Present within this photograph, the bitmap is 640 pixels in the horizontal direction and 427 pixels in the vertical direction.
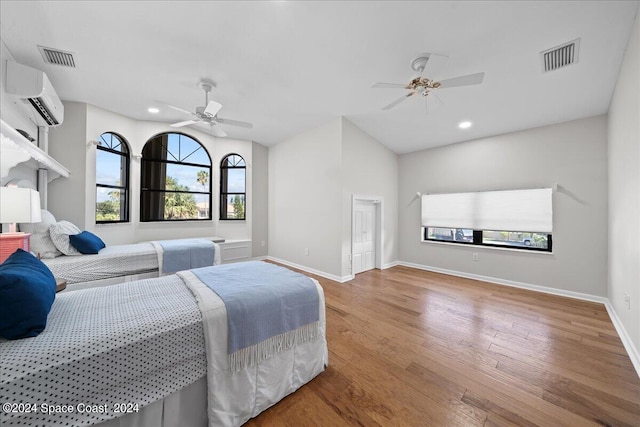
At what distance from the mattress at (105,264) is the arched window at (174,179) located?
5.50ft

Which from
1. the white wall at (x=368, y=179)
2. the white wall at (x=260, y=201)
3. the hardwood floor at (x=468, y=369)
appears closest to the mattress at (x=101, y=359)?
the hardwood floor at (x=468, y=369)

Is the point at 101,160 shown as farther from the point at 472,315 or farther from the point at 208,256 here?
the point at 472,315

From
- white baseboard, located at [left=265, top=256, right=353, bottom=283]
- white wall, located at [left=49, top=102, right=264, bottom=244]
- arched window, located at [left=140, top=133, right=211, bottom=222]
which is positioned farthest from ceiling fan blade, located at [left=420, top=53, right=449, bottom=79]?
arched window, located at [left=140, top=133, right=211, bottom=222]

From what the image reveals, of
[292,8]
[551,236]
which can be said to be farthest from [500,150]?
[292,8]

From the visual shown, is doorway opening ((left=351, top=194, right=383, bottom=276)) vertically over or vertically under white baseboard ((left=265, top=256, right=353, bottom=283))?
over

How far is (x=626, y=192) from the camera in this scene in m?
2.22

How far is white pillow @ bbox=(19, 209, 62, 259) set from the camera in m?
2.57

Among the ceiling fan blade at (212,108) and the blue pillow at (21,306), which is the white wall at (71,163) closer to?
the ceiling fan blade at (212,108)

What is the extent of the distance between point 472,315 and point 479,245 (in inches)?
77.8

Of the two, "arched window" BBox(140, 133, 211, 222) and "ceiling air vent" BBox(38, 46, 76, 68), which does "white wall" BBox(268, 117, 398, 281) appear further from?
"ceiling air vent" BBox(38, 46, 76, 68)

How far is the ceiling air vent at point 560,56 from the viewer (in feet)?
7.31

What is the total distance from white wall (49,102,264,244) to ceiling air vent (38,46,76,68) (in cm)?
119

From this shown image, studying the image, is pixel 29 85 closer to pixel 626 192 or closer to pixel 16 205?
pixel 16 205

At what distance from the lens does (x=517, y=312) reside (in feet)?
9.50
